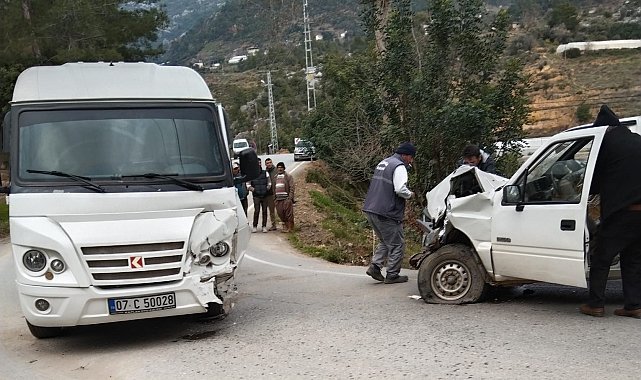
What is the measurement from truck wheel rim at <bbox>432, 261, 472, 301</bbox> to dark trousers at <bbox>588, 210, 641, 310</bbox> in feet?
4.61

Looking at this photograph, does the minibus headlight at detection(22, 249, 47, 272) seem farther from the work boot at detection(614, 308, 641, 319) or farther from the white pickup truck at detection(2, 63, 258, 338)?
the work boot at detection(614, 308, 641, 319)

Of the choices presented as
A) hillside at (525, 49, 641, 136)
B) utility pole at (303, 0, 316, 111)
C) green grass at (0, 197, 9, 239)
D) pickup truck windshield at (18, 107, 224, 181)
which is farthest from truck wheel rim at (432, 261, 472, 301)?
utility pole at (303, 0, 316, 111)

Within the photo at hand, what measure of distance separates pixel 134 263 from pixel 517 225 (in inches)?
150

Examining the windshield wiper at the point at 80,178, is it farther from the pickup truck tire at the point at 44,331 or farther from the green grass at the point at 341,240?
the green grass at the point at 341,240

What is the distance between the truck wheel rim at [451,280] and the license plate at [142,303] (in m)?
3.01

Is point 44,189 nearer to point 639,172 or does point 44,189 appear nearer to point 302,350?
point 302,350

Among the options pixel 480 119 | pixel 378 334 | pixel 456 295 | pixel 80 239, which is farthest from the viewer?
pixel 480 119

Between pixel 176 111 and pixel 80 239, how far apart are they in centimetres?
178

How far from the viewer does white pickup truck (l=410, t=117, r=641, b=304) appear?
6.19 metres

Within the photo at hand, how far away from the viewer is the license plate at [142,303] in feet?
19.4

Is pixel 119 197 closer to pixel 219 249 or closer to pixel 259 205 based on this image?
pixel 219 249

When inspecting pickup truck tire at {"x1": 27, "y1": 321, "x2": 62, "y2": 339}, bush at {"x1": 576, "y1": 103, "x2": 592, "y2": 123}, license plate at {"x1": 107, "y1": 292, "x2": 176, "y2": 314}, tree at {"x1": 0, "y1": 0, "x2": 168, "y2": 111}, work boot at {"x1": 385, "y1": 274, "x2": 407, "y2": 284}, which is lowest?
work boot at {"x1": 385, "y1": 274, "x2": 407, "y2": 284}

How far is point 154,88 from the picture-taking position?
695 cm

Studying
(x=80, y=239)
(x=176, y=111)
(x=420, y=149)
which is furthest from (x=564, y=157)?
(x=420, y=149)
